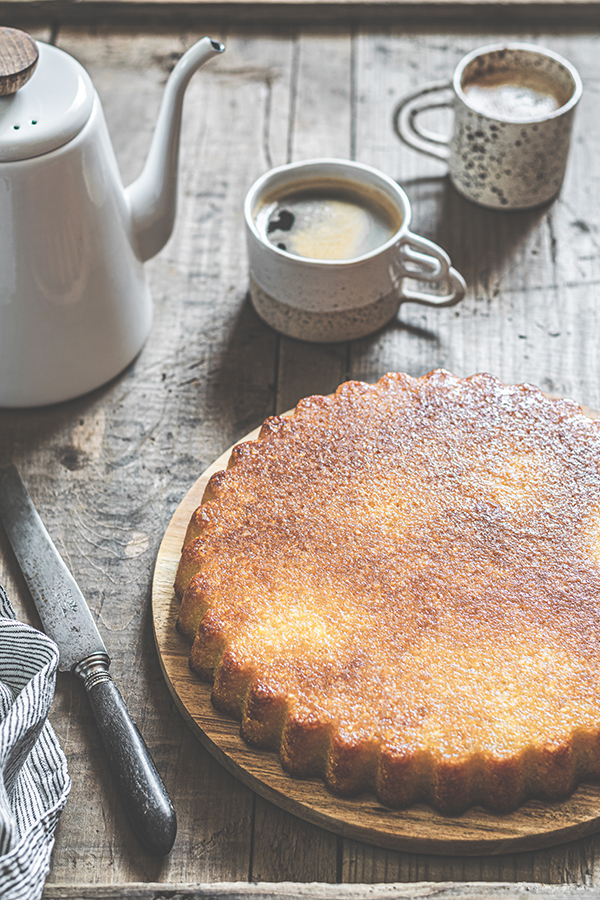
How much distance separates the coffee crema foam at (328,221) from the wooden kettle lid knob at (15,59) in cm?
38

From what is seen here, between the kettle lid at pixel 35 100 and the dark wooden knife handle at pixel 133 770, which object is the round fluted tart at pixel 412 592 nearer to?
the dark wooden knife handle at pixel 133 770

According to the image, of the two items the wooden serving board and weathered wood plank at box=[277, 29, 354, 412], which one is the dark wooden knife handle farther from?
weathered wood plank at box=[277, 29, 354, 412]

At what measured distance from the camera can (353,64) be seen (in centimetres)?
179

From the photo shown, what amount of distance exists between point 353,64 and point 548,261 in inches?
24.3

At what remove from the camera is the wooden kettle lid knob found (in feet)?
3.35

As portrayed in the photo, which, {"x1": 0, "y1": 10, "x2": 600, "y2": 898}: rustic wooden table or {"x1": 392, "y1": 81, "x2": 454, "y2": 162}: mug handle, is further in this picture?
{"x1": 392, "y1": 81, "x2": 454, "y2": 162}: mug handle

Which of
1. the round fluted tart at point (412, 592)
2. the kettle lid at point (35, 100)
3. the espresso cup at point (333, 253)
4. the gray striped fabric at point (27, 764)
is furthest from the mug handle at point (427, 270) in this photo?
the gray striped fabric at point (27, 764)

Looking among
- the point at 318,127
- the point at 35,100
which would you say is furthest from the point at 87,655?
the point at 318,127

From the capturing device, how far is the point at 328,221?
1348mm

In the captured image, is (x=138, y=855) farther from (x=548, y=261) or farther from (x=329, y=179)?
(x=548, y=261)

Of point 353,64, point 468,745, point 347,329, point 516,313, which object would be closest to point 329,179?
point 347,329

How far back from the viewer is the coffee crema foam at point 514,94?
1483 millimetres

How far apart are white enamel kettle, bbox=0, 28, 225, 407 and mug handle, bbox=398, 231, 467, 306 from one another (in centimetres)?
33

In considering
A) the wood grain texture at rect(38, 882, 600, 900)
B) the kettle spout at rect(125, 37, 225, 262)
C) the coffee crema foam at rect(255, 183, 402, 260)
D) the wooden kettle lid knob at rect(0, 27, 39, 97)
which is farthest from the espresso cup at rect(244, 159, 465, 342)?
the wood grain texture at rect(38, 882, 600, 900)
